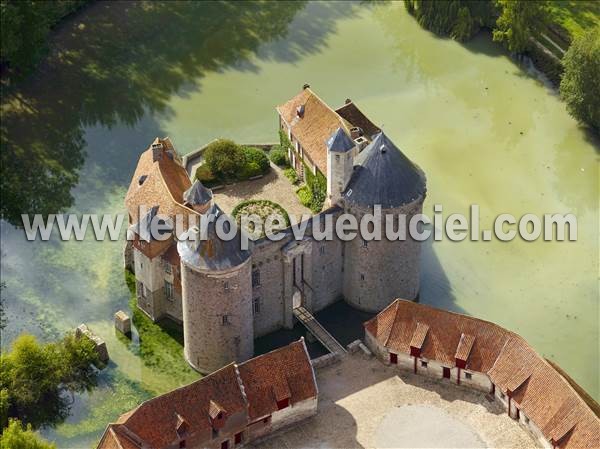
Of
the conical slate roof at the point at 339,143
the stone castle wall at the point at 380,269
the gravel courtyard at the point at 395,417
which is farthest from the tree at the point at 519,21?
the gravel courtyard at the point at 395,417

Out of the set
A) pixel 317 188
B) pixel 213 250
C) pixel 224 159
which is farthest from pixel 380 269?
pixel 224 159

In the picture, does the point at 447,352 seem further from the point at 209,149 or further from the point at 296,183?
the point at 209,149

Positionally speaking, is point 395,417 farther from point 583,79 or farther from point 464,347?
point 583,79

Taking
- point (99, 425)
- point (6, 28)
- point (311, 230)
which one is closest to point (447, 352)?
point (311, 230)

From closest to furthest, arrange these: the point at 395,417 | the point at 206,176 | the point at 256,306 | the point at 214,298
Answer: the point at 395,417 → the point at 214,298 → the point at 256,306 → the point at 206,176

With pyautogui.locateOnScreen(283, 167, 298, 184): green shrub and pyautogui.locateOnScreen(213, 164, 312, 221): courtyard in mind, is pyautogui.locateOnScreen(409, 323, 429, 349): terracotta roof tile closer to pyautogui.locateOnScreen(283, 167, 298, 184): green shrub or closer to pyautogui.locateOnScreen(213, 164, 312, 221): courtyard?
pyautogui.locateOnScreen(213, 164, 312, 221): courtyard

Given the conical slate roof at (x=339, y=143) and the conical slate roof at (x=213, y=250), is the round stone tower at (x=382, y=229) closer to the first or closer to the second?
the conical slate roof at (x=339, y=143)
